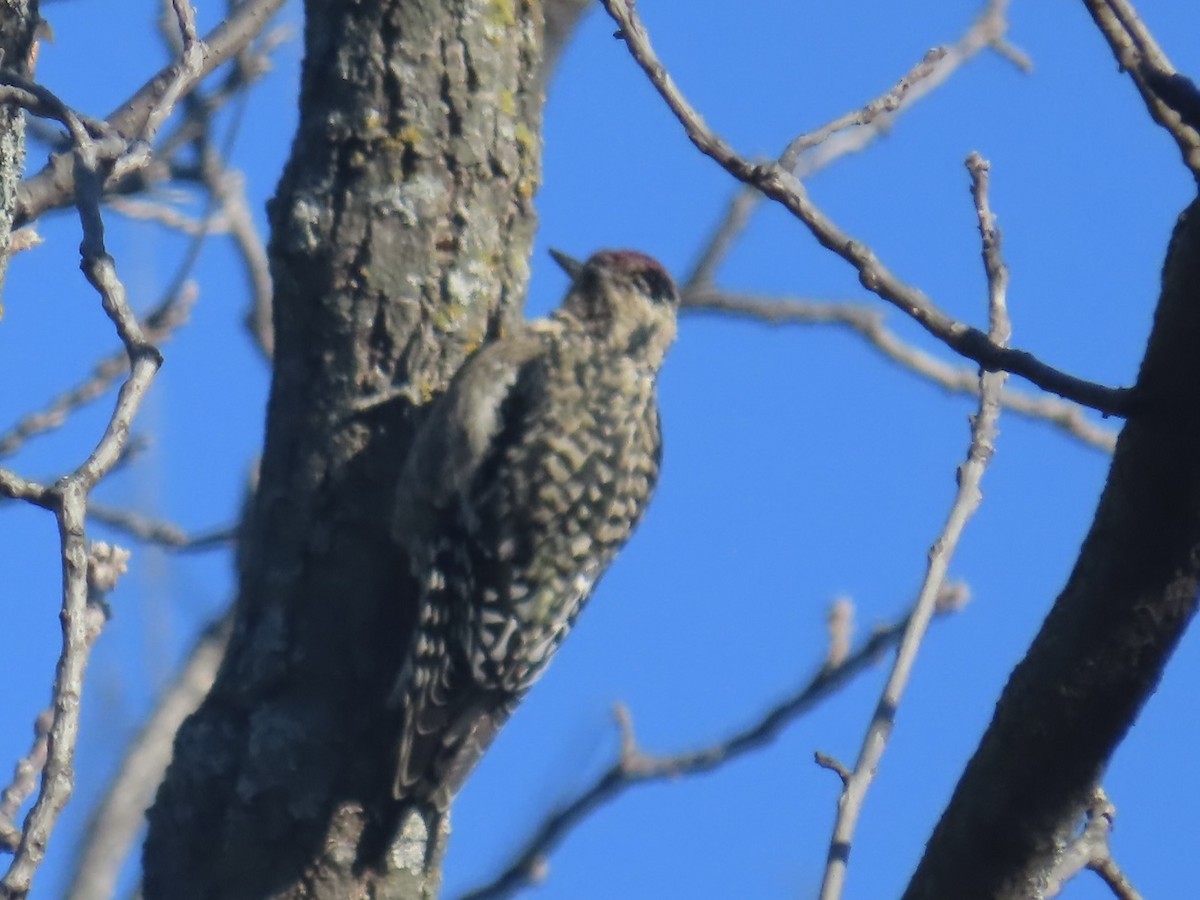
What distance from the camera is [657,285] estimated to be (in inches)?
186

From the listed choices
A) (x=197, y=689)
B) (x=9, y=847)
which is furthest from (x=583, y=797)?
(x=9, y=847)

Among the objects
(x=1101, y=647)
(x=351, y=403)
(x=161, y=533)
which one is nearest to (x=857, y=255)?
(x=1101, y=647)

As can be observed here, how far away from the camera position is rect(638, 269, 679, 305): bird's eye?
4.70 m

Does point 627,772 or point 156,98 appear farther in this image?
point 627,772

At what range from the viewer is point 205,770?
355 cm

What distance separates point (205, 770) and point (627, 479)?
1.20m

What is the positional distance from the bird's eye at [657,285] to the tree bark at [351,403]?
81cm

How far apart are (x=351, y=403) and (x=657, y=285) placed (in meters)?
1.21

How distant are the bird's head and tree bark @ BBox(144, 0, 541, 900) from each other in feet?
2.28

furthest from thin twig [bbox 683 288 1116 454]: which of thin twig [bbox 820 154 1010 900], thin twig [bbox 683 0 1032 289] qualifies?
thin twig [bbox 820 154 1010 900]

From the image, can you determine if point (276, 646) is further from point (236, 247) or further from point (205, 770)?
point (236, 247)

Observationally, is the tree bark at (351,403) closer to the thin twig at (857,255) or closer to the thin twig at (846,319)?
the thin twig at (857,255)

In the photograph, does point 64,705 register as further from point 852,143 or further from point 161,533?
point 852,143

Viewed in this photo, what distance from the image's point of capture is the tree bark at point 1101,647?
6.14ft
